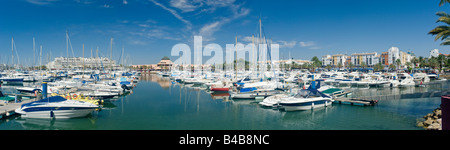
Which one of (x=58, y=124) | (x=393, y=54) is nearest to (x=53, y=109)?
(x=58, y=124)

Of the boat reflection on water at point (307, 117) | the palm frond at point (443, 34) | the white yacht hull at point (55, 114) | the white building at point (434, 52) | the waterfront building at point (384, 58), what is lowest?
the boat reflection on water at point (307, 117)

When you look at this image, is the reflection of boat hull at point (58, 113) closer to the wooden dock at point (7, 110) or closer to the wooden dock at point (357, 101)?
the wooden dock at point (7, 110)

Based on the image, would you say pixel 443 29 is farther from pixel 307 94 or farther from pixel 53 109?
pixel 53 109

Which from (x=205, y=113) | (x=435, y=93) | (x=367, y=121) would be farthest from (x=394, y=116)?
(x=205, y=113)

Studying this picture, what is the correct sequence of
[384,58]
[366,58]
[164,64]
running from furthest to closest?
[164,64]
[366,58]
[384,58]

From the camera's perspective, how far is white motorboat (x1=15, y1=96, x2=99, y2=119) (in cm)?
1884

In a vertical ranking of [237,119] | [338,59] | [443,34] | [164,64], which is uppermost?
[338,59]

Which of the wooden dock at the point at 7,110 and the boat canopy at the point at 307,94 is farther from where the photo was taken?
the boat canopy at the point at 307,94

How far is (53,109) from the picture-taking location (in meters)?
18.9

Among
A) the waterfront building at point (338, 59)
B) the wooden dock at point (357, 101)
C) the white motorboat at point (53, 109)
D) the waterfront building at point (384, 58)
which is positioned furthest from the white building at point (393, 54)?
the white motorboat at point (53, 109)

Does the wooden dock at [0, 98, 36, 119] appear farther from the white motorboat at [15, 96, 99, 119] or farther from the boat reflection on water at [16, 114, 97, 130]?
the boat reflection on water at [16, 114, 97, 130]

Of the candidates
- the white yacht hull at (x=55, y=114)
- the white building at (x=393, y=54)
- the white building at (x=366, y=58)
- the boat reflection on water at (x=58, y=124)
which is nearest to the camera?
the boat reflection on water at (x=58, y=124)

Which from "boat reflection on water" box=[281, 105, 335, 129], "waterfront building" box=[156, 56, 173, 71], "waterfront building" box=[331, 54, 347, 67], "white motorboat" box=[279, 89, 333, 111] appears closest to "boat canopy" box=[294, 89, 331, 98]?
"white motorboat" box=[279, 89, 333, 111]

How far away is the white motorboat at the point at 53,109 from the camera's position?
61.8 ft
